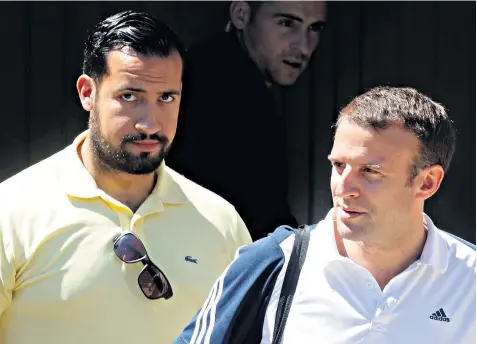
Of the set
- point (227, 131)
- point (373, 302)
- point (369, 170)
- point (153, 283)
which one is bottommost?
point (153, 283)

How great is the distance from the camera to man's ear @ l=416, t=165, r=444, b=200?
294 centimetres

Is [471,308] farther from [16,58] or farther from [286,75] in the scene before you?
[16,58]

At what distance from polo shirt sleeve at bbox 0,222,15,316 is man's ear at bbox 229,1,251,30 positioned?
70.3 inches

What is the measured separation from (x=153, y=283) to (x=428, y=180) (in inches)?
34.9

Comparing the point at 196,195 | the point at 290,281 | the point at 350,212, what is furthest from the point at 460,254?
the point at 196,195

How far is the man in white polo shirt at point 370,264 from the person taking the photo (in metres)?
2.76

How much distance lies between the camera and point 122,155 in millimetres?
3389

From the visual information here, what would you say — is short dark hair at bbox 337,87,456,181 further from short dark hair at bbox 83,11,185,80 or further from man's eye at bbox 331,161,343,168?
short dark hair at bbox 83,11,185,80

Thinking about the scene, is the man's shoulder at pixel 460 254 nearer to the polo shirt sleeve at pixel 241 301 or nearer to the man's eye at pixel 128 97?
the polo shirt sleeve at pixel 241 301

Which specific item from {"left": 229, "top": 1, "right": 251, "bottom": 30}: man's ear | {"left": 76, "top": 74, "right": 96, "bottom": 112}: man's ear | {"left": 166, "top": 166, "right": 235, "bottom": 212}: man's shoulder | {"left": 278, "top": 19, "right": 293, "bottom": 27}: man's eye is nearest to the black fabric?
{"left": 229, "top": 1, "right": 251, "bottom": 30}: man's ear

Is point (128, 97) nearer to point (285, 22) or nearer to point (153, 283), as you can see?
point (153, 283)

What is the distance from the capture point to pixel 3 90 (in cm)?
445

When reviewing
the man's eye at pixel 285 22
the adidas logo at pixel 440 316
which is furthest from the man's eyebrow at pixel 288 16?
the adidas logo at pixel 440 316

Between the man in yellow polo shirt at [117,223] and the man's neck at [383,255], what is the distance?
0.64 metres
